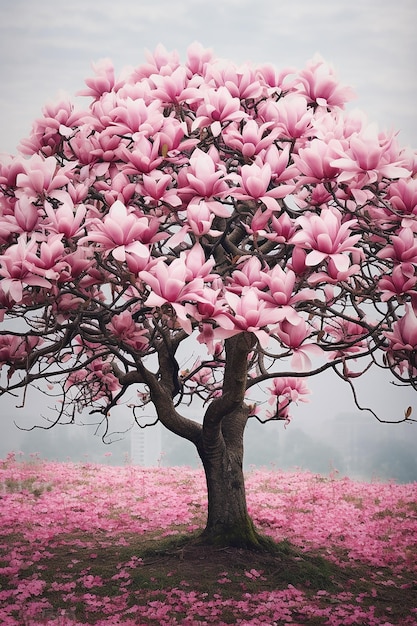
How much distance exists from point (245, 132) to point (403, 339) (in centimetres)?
130

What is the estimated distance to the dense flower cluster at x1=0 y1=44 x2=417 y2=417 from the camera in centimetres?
296

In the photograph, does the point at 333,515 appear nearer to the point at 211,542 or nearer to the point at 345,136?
the point at 211,542

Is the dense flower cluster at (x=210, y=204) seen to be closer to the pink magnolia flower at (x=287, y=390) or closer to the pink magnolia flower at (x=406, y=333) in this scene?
the pink magnolia flower at (x=406, y=333)

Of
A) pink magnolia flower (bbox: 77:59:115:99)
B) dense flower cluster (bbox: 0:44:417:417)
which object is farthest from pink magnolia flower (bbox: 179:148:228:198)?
pink magnolia flower (bbox: 77:59:115:99)

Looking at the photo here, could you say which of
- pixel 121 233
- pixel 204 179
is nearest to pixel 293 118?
pixel 204 179

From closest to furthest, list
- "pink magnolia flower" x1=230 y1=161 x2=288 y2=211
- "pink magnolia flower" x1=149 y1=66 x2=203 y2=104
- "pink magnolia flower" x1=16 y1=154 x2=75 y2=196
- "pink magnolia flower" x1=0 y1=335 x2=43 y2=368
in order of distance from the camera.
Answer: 1. "pink magnolia flower" x1=230 y1=161 x2=288 y2=211
2. "pink magnolia flower" x1=16 y1=154 x2=75 y2=196
3. "pink magnolia flower" x1=149 y1=66 x2=203 y2=104
4. "pink magnolia flower" x1=0 y1=335 x2=43 y2=368

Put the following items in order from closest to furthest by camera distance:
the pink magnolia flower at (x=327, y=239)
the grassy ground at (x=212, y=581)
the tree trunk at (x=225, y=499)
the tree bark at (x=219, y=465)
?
the pink magnolia flower at (x=327, y=239) < the grassy ground at (x=212, y=581) < the tree bark at (x=219, y=465) < the tree trunk at (x=225, y=499)

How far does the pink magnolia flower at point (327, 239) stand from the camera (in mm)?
2900

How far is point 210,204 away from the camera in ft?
10.3

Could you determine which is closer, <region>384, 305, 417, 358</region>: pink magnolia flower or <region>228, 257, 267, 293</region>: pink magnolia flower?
<region>228, 257, 267, 293</region>: pink magnolia flower

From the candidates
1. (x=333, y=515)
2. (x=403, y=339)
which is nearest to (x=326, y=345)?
(x=403, y=339)

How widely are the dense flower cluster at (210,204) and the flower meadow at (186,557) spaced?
1.98 metres

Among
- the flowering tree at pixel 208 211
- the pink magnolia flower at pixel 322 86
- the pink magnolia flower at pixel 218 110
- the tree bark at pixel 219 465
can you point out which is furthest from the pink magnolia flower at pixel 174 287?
the tree bark at pixel 219 465

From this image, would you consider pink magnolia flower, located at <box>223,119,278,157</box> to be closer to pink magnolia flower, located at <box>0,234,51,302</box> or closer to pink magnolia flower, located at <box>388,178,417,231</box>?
pink magnolia flower, located at <box>388,178,417,231</box>
